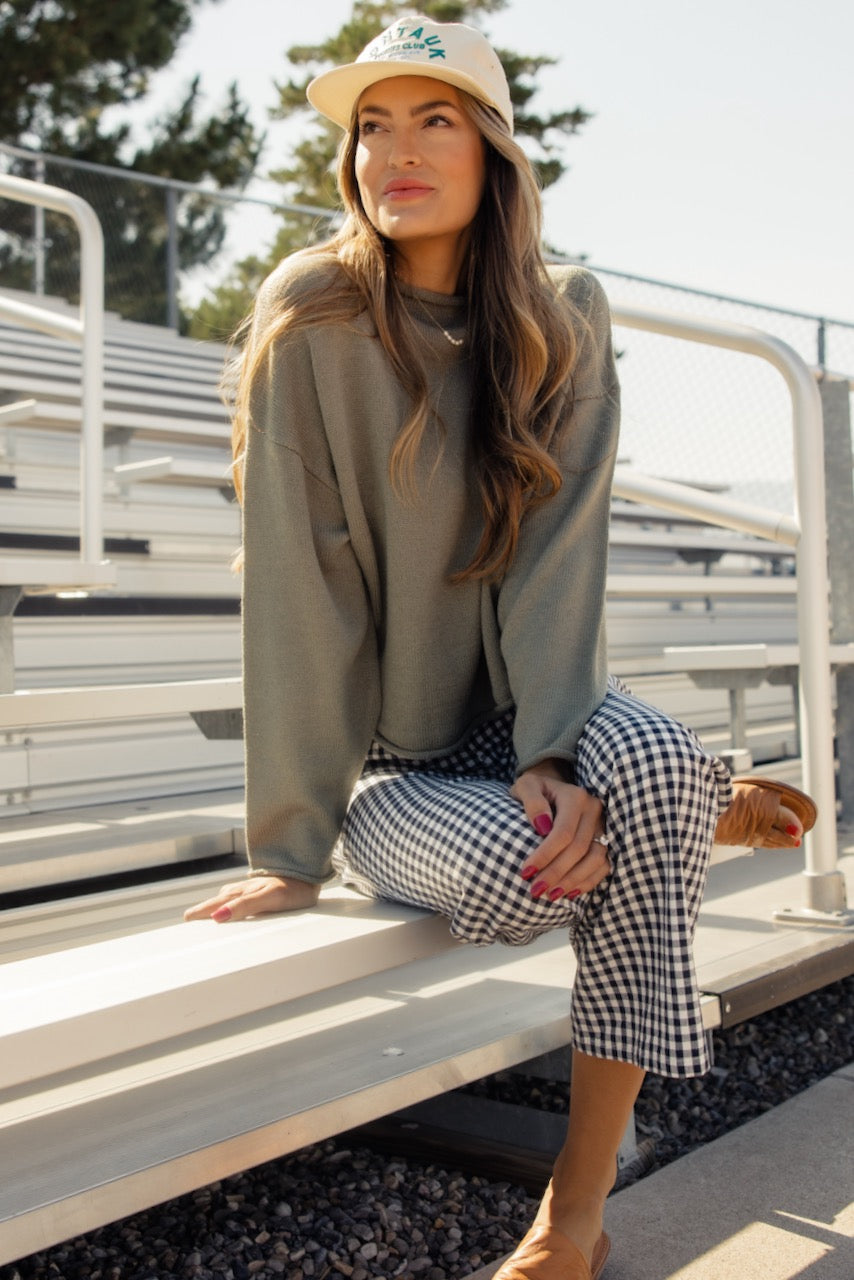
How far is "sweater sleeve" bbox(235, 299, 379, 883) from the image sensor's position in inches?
55.0

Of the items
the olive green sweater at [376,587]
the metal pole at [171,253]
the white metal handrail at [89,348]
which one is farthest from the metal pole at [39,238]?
the olive green sweater at [376,587]

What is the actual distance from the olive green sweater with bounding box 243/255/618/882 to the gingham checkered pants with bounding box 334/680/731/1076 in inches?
3.3

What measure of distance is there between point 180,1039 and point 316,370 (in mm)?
807

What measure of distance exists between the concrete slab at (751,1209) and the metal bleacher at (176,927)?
6.8 inches

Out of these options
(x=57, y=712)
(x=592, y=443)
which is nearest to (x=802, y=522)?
(x=592, y=443)

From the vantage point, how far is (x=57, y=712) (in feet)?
5.83

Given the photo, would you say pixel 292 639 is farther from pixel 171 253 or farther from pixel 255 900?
pixel 171 253

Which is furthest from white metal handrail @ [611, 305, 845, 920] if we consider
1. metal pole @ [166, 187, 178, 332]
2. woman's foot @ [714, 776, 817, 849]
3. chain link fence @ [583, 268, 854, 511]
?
metal pole @ [166, 187, 178, 332]

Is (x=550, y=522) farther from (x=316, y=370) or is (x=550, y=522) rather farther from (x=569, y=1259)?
(x=569, y=1259)

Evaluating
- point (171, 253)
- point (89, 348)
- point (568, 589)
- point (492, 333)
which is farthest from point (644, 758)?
point (171, 253)

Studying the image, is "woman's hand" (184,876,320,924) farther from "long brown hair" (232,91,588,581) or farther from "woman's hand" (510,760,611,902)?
"long brown hair" (232,91,588,581)

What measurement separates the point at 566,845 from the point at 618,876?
81 millimetres

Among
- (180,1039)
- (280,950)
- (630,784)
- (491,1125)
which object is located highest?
Result: (630,784)

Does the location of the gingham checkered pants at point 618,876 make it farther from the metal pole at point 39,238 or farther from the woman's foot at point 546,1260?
the metal pole at point 39,238
